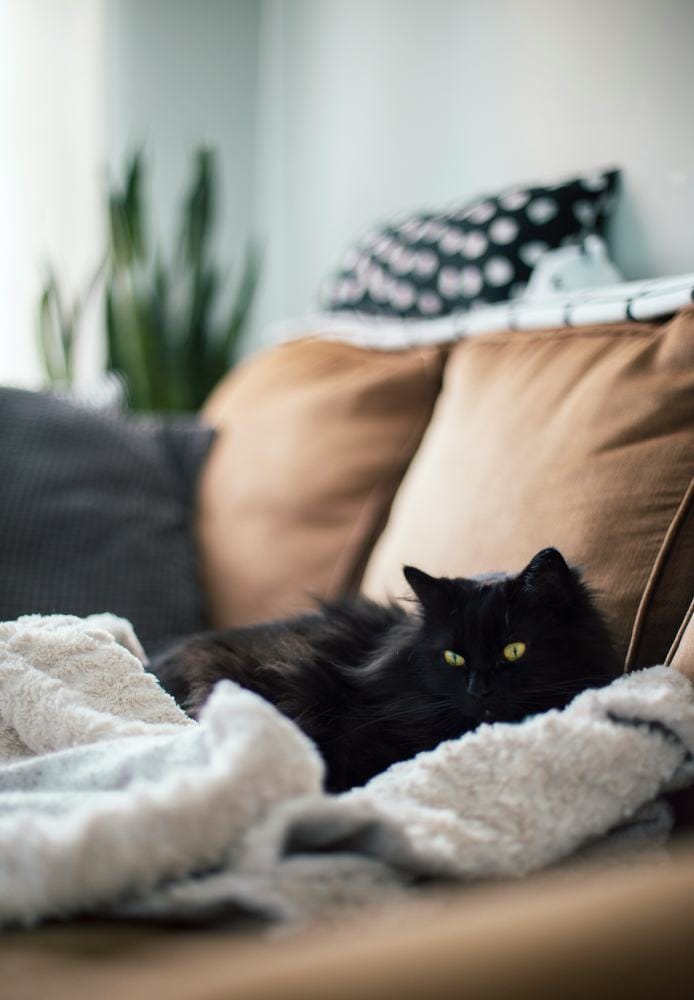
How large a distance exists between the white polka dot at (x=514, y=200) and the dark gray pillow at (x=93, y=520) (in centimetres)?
70

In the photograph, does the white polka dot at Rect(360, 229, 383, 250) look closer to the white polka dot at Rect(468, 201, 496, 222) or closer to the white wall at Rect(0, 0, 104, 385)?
the white polka dot at Rect(468, 201, 496, 222)

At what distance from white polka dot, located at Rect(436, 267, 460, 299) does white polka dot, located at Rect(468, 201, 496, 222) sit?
92 millimetres

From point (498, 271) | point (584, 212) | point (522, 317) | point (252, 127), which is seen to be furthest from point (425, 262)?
point (252, 127)

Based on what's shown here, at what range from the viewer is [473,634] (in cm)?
90

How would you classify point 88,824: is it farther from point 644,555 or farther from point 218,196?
point 218,196

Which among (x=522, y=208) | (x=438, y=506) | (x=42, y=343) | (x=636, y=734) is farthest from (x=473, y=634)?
(x=42, y=343)

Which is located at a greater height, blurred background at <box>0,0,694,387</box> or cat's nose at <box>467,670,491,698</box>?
blurred background at <box>0,0,694,387</box>

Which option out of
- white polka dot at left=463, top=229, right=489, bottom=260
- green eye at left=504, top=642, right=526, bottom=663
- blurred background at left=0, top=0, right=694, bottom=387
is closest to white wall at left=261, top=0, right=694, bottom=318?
blurred background at left=0, top=0, right=694, bottom=387

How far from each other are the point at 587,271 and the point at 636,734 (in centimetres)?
92

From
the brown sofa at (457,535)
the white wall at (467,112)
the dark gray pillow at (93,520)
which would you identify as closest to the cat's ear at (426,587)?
the brown sofa at (457,535)

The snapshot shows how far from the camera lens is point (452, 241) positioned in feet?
5.72

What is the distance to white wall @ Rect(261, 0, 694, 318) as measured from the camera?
5.15 ft

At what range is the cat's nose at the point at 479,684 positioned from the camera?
2.86 ft

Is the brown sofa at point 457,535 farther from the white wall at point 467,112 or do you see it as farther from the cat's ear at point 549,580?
the white wall at point 467,112
